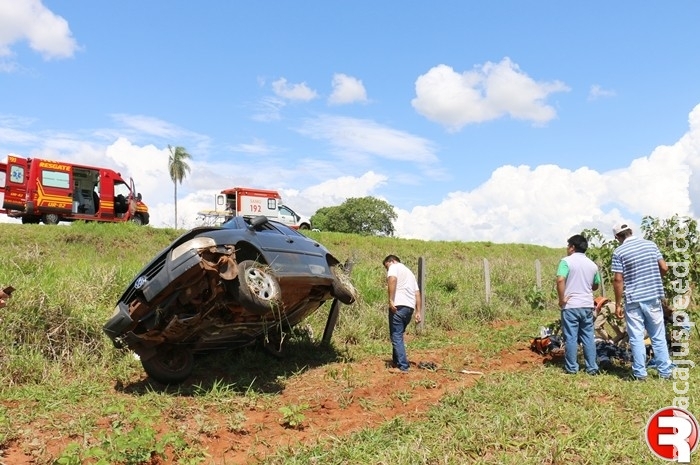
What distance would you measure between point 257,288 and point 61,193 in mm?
17176

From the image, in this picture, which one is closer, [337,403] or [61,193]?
[337,403]

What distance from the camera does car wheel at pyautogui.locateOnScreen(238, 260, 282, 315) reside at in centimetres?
484

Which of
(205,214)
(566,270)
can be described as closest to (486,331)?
(566,270)

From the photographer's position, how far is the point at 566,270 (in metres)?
6.22

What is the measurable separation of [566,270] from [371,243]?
17.8 meters

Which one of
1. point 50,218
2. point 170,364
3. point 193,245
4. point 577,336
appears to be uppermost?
point 50,218

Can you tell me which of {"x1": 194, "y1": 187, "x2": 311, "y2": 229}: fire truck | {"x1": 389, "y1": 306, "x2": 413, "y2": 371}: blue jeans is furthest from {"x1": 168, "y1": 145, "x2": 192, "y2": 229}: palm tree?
{"x1": 389, "y1": 306, "x2": 413, "y2": 371}: blue jeans

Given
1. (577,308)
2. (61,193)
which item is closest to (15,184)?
(61,193)

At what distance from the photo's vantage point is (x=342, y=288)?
6234mm

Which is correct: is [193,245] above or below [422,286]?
above

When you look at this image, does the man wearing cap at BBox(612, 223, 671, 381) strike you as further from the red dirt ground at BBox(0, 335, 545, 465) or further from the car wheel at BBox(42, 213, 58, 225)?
the car wheel at BBox(42, 213, 58, 225)

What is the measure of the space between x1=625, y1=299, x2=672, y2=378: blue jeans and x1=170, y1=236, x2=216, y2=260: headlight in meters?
4.66
